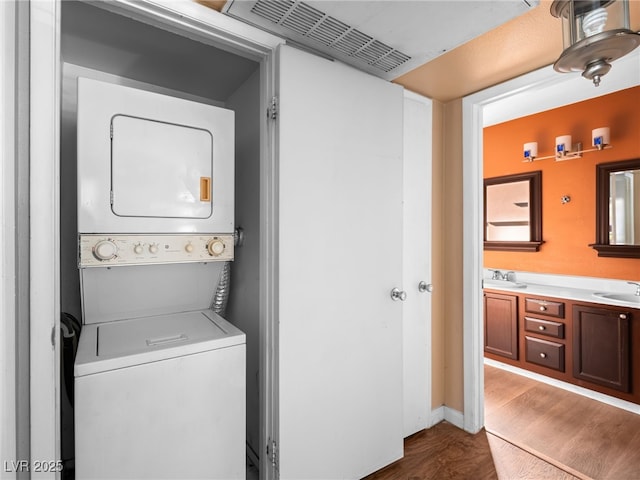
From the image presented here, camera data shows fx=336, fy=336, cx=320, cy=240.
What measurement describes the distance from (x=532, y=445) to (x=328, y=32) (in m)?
2.59

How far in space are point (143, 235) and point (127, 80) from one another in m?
1.14

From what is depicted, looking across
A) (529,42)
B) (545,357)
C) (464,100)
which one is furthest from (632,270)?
(529,42)

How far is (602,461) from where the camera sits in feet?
6.37

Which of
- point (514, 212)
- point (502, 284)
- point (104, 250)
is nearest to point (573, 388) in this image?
point (502, 284)

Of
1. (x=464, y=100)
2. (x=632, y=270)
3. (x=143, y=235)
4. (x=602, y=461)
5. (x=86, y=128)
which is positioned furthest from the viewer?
(x=632, y=270)

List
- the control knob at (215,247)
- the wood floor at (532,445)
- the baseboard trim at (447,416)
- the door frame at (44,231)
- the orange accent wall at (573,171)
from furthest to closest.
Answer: the orange accent wall at (573,171) < the baseboard trim at (447,416) < the wood floor at (532,445) < the control knob at (215,247) < the door frame at (44,231)

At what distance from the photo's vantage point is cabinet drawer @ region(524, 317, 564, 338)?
2899mm

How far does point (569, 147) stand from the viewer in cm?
310

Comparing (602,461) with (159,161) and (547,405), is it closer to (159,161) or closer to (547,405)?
(547,405)

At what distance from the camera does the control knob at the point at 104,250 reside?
1.37 m

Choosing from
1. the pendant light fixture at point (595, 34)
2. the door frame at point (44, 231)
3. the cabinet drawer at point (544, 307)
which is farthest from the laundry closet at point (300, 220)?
the cabinet drawer at point (544, 307)

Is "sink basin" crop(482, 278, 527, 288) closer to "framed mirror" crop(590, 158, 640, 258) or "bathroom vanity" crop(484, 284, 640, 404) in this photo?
"bathroom vanity" crop(484, 284, 640, 404)

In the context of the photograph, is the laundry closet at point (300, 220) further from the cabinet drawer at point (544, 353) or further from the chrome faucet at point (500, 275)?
the chrome faucet at point (500, 275)

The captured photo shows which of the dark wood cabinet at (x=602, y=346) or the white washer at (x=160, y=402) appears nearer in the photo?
the white washer at (x=160, y=402)
